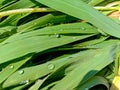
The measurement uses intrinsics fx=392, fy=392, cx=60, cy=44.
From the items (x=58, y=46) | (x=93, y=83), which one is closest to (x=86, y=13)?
(x=58, y=46)

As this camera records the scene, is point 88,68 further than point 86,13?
No

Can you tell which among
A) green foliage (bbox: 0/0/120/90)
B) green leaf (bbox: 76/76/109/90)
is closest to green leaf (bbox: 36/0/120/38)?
green foliage (bbox: 0/0/120/90)

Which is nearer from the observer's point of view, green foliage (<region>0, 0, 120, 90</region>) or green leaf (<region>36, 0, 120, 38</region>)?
green foliage (<region>0, 0, 120, 90</region>)

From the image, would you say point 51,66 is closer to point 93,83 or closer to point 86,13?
point 93,83

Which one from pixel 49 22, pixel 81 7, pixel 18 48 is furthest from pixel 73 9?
pixel 18 48

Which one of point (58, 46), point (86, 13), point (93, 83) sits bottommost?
A: point (93, 83)

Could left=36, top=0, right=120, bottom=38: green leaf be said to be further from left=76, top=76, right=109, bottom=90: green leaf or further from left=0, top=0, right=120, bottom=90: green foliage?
left=76, top=76, right=109, bottom=90: green leaf

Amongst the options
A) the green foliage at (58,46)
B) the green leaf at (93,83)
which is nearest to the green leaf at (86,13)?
the green foliage at (58,46)

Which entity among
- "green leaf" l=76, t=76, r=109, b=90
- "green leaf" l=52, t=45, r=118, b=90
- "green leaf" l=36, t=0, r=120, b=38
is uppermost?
"green leaf" l=36, t=0, r=120, b=38

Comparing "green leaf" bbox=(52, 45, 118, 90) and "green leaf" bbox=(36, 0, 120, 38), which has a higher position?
"green leaf" bbox=(36, 0, 120, 38)

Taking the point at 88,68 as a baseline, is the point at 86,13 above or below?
above

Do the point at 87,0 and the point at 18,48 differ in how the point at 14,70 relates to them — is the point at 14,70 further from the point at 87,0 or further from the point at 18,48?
the point at 87,0

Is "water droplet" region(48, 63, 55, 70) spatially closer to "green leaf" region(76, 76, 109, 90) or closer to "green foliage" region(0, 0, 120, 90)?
"green foliage" region(0, 0, 120, 90)
